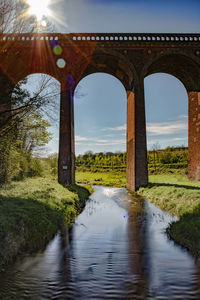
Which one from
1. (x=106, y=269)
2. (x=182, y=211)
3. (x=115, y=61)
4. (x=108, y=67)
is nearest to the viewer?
(x=106, y=269)

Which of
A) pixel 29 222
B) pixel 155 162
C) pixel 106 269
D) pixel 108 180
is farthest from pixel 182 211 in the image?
pixel 155 162

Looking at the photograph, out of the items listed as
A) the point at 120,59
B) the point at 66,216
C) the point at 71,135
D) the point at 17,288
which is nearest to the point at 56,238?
the point at 66,216

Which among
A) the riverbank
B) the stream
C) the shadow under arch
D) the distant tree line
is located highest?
the shadow under arch

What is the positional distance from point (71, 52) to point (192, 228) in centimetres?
1564

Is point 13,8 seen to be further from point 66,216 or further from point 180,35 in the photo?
point 180,35

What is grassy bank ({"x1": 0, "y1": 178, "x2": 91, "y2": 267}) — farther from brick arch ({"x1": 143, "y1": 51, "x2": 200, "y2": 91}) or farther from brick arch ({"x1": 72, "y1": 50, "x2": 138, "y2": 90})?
brick arch ({"x1": 143, "y1": 51, "x2": 200, "y2": 91})

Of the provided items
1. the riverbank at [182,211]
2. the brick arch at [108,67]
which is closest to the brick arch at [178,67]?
the brick arch at [108,67]

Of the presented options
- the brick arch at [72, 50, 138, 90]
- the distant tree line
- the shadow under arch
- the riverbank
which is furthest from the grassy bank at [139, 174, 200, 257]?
the distant tree line

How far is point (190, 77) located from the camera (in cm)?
1978

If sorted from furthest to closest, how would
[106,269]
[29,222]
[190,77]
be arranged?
1. [190,77]
2. [29,222]
3. [106,269]

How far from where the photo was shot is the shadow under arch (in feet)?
59.3

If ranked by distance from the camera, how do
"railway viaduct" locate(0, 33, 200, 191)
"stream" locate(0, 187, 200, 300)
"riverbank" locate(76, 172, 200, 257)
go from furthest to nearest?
"railway viaduct" locate(0, 33, 200, 191) < "riverbank" locate(76, 172, 200, 257) < "stream" locate(0, 187, 200, 300)

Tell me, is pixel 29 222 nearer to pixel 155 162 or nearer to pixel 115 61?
pixel 115 61

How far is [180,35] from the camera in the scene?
1816 centimetres
